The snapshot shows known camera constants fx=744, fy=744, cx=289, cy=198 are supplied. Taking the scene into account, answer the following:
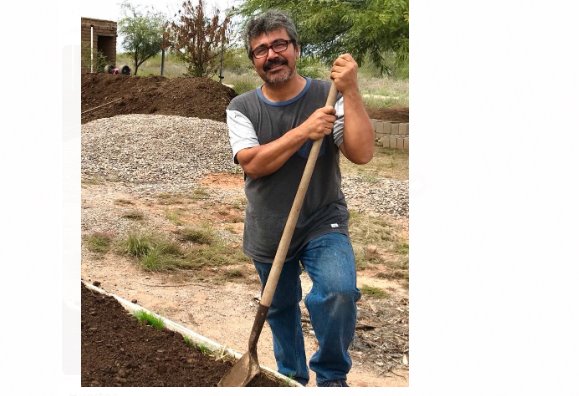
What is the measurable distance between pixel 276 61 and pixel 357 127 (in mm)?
396

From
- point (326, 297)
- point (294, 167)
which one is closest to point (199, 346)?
point (326, 297)

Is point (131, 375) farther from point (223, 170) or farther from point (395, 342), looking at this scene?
point (223, 170)

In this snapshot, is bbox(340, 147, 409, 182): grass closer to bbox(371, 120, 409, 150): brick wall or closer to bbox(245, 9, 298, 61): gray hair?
bbox(371, 120, 409, 150): brick wall

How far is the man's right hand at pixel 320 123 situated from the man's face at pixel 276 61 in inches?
8.5

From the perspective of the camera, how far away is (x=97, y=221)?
6191 mm

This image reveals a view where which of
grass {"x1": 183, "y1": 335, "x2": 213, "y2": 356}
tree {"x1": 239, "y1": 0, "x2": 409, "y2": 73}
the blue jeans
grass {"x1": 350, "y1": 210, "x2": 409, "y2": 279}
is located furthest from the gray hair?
tree {"x1": 239, "y1": 0, "x2": 409, "y2": 73}

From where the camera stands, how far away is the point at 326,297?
8.70ft

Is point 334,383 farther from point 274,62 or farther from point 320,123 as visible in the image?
point 274,62

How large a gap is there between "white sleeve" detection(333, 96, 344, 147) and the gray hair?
Answer: 0.97 feet

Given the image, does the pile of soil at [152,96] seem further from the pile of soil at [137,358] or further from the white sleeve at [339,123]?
the white sleeve at [339,123]

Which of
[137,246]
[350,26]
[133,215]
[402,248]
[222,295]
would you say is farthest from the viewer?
[350,26]

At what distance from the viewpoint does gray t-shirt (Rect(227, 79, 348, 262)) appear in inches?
109
